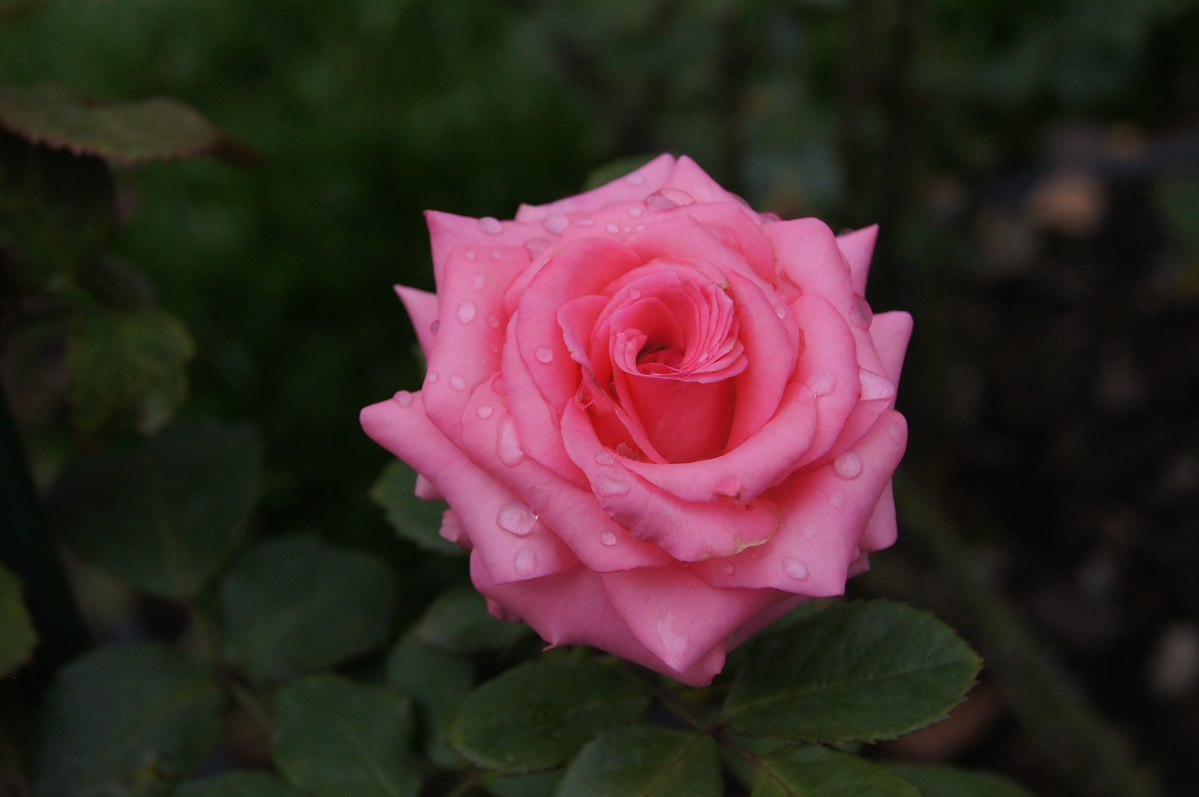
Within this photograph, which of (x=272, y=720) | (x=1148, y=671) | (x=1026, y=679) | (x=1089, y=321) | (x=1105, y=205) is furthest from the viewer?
(x=1105, y=205)

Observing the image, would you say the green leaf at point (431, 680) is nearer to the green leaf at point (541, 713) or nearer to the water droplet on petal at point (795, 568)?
the green leaf at point (541, 713)

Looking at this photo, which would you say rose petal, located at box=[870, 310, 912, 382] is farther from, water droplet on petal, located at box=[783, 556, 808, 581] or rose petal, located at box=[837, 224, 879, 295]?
water droplet on petal, located at box=[783, 556, 808, 581]

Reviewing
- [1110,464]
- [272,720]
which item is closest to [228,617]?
[272,720]

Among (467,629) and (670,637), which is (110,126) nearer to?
(467,629)

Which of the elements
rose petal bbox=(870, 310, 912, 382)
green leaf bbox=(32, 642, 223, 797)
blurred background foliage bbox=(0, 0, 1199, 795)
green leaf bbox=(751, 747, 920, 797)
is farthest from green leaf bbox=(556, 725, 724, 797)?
blurred background foliage bbox=(0, 0, 1199, 795)

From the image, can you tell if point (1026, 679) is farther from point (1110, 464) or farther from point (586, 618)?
point (586, 618)

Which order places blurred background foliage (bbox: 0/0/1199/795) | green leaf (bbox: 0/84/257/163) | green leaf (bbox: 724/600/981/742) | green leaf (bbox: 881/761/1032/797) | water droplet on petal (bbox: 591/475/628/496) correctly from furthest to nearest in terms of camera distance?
blurred background foliage (bbox: 0/0/1199/795) < green leaf (bbox: 881/761/1032/797) < green leaf (bbox: 0/84/257/163) < green leaf (bbox: 724/600/981/742) < water droplet on petal (bbox: 591/475/628/496)

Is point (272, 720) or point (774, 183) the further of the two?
point (774, 183)
